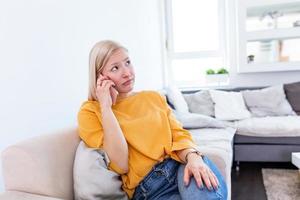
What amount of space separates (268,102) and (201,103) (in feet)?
2.29

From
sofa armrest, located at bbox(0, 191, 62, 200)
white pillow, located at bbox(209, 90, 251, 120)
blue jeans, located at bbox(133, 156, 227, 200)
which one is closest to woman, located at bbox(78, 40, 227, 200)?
blue jeans, located at bbox(133, 156, 227, 200)

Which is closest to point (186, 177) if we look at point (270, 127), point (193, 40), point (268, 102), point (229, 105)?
point (270, 127)

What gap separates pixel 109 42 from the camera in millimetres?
1247

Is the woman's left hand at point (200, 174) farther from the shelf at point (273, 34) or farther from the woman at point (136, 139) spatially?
the shelf at point (273, 34)

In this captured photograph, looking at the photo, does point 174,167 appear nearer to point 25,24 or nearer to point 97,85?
point 97,85

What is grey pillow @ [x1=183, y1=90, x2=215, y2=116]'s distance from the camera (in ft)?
10.4

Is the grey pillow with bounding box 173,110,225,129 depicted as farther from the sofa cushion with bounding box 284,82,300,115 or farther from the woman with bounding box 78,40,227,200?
the woman with bounding box 78,40,227,200

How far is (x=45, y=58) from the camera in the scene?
1.50m

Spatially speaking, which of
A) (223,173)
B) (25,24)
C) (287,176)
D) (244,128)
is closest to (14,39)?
(25,24)

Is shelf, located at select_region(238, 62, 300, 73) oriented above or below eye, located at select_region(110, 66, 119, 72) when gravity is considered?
below

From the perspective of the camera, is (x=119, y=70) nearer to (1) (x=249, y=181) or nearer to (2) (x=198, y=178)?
(2) (x=198, y=178)

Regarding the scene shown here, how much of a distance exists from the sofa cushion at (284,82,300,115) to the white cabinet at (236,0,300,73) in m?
0.33

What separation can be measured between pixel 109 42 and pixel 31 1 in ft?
1.60

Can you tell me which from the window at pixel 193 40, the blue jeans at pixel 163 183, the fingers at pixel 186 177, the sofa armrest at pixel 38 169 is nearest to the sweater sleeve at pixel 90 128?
the sofa armrest at pixel 38 169
